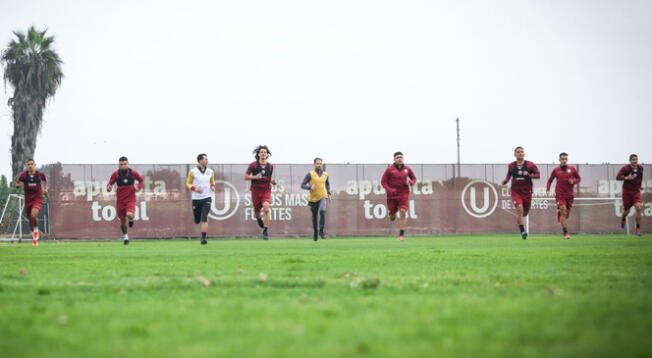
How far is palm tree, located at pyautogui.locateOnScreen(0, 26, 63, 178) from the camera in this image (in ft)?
133

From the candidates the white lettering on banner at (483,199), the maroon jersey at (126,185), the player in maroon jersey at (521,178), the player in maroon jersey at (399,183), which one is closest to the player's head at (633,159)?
the player in maroon jersey at (521,178)

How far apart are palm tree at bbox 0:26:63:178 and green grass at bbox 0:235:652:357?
34132 mm

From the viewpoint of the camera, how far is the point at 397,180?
19422 mm

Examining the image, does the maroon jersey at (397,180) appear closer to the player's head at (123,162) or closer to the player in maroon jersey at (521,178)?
the player in maroon jersey at (521,178)

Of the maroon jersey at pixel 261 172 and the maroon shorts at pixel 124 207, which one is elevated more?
the maroon jersey at pixel 261 172

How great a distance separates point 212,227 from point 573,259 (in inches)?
807

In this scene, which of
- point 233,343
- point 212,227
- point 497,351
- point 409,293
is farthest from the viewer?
point 212,227

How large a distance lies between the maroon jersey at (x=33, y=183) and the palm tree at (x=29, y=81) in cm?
2127

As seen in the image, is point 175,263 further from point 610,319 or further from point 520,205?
point 520,205

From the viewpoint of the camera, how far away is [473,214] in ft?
101

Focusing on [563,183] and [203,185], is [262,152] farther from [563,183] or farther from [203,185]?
[563,183]

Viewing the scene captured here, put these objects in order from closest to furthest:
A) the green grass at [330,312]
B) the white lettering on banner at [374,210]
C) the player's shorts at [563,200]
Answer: the green grass at [330,312], the player's shorts at [563,200], the white lettering on banner at [374,210]

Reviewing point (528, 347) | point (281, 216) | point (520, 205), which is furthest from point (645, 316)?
point (281, 216)

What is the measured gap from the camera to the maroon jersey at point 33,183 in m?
20.1
